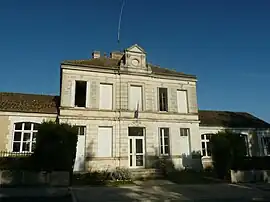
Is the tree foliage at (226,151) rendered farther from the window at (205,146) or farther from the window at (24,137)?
the window at (24,137)

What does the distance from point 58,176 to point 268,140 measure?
61.1 ft

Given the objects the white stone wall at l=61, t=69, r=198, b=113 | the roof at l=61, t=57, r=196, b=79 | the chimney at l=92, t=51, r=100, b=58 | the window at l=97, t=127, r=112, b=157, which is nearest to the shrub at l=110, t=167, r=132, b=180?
the window at l=97, t=127, r=112, b=157

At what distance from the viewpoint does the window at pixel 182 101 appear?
17.8 metres

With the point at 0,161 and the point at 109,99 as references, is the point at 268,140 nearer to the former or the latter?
the point at 109,99

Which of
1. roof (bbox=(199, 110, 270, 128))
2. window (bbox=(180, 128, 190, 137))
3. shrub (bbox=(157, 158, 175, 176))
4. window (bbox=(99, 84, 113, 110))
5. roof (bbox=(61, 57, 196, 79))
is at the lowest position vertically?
shrub (bbox=(157, 158, 175, 176))

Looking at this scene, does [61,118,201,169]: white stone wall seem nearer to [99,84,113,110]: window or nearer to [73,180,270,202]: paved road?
[99,84,113,110]: window

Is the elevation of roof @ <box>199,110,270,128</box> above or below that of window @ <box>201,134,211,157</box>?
above

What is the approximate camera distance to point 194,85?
18.7 metres

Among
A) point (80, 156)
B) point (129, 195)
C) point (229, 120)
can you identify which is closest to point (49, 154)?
point (80, 156)

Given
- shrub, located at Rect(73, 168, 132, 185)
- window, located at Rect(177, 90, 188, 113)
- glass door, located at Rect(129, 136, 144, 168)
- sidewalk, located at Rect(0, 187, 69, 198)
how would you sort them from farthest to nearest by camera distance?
window, located at Rect(177, 90, 188, 113), glass door, located at Rect(129, 136, 144, 168), shrub, located at Rect(73, 168, 132, 185), sidewalk, located at Rect(0, 187, 69, 198)

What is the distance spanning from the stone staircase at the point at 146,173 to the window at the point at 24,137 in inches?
263

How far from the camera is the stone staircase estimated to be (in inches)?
556

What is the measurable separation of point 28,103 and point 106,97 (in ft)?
18.5

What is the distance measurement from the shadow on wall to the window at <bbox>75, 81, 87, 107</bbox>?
5.82m
